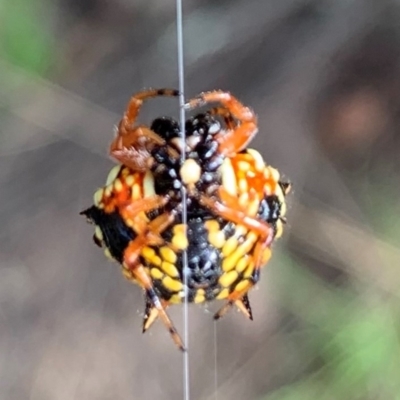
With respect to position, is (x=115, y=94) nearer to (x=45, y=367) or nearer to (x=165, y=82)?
(x=165, y=82)

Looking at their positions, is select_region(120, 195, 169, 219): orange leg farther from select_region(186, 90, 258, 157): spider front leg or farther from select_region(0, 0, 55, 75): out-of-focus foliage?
select_region(0, 0, 55, 75): out-of-focus foliage

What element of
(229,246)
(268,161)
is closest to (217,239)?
(229,246)

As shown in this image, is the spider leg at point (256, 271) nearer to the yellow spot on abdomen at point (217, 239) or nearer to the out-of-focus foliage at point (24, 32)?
the yellow spot on abdomen at point (217, 239)

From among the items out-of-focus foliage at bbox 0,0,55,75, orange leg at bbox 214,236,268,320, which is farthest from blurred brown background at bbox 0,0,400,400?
orange leg at bbox 214,236,268,320

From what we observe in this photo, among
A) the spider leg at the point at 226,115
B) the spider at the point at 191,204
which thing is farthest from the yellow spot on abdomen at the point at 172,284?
the spider leg at the point at 226,115

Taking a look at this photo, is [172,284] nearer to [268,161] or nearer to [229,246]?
[229,246]

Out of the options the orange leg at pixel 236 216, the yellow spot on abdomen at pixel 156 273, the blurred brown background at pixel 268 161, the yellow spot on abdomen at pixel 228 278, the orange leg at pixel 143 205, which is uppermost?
the orange leg at pixel 143 205

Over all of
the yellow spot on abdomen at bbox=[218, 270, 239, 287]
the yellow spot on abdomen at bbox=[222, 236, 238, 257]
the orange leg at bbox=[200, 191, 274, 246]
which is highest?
the orange leg at bbox=[200, 191, 274, 246]
